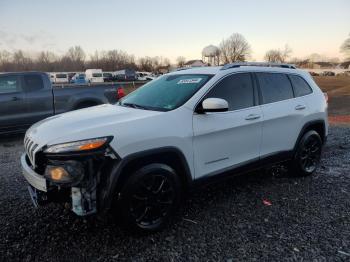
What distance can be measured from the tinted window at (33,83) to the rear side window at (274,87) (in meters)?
6.04

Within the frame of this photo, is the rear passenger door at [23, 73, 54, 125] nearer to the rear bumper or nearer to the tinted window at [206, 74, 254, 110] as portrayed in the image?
the rear bumper

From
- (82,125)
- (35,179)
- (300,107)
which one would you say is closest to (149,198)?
(82,125)

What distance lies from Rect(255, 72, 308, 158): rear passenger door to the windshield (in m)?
0.98

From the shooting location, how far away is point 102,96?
8.98m

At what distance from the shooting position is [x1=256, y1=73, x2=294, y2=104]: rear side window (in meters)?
4.38

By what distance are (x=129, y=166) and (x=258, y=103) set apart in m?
2.05

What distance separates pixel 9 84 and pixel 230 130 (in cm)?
644

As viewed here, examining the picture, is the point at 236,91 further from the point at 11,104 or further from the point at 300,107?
the point at 11,104

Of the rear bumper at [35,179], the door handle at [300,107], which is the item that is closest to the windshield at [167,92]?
the rear bumper at [35,179]

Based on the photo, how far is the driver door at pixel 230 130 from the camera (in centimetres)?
357

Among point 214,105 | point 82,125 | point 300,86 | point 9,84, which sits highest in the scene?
point 9,84

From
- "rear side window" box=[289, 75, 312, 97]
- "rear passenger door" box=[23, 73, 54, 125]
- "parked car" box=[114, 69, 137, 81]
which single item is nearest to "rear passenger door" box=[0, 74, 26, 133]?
"rear passenger door" box=[23, 73, 54, 125]

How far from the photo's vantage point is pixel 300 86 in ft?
16.3

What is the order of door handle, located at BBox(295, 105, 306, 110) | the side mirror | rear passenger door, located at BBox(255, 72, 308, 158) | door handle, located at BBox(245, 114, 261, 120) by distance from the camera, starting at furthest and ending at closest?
door handle, located at BBox(295, 105, 306, 110)
rear passenger door, located at BBox(255, 72, 308, 158)
door handle, located at BBox(245, 114, 261, 120)
the side mirror
